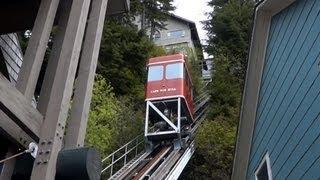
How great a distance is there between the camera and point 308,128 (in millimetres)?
5340

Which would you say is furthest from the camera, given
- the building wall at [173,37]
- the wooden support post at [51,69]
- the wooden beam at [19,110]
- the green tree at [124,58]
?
the building wall at [173,37]

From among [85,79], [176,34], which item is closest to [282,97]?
[85,79]

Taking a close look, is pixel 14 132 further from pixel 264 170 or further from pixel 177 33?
pixel 177 33

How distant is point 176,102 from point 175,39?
33.7 metres

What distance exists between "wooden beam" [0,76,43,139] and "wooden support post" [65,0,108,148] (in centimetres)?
29

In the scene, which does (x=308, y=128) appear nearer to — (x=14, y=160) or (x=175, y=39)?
(x=14, y=160)

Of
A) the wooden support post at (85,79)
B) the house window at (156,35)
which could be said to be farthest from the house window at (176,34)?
the wooden support post at (85,79)

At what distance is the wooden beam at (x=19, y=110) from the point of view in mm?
3131

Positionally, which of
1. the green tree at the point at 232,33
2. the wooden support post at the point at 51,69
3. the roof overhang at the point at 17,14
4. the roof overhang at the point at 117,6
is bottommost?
the wooden support post at the point at 51,69

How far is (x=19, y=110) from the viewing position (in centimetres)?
324

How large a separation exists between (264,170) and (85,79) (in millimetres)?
4034

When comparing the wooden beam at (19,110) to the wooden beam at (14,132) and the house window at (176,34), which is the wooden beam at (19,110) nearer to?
the wooden beam at (14,132)

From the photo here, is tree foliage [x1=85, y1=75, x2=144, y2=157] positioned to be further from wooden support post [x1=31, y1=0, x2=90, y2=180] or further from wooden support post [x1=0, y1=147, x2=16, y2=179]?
wooden support post [x1=0, y1=147, x2=16, y2=179]

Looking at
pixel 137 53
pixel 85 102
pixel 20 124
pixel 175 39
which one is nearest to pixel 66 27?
pixel 85 102
